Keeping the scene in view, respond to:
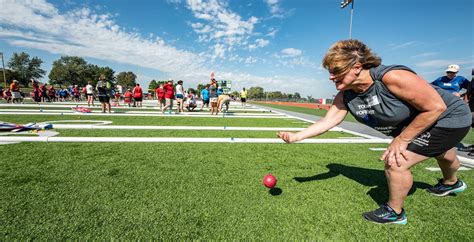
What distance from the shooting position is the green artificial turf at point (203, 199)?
1.70m

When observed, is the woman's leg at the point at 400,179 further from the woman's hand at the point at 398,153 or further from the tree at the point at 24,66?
the tree at the point at 24,66

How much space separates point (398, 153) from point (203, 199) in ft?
6.00

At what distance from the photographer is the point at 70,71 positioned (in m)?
96.1

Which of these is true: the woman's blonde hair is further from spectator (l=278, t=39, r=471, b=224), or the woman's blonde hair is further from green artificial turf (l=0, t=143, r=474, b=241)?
green artificial turf (l=0, t=143, r=474, b=241)

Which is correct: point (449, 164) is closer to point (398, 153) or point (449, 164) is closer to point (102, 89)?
point (398, 153)

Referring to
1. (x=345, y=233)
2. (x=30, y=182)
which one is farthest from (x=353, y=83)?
(x=30, y=182)

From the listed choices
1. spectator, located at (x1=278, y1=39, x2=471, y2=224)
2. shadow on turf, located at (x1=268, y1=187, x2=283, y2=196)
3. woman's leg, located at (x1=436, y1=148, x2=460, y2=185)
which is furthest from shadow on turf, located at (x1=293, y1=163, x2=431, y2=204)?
spectator, located at (x1=278, y1=39, x2=471, y2=224)

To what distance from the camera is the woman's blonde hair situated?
1862 mm

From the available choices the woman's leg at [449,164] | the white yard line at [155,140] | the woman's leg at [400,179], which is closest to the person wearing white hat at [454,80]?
the white yard line at [155,140]

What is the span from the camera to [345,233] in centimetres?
173

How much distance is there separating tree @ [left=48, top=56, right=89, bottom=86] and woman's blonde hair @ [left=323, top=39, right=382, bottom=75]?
11865 centimetres

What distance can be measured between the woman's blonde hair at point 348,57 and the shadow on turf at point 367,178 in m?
1.48

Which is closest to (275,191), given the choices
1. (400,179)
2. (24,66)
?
(400,179)

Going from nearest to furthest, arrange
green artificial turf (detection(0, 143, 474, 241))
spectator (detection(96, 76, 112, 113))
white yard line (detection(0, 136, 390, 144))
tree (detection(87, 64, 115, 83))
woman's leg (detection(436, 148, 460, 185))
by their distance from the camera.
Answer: green artificial turf (detection(0, 143, 474, 241)) < woman's leg (detection(436, 148, 460, 185)) < white yard line (detection(0, 136, 390, 144)) < spectator (detection(96, 76, 112, 113)) < tree (detection(87, 64, 115, 83))
